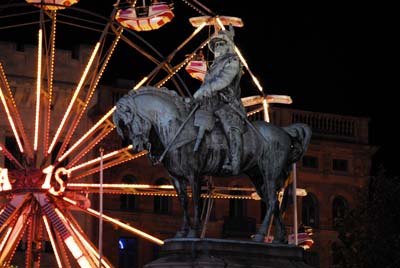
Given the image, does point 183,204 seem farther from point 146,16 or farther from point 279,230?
point 146,16

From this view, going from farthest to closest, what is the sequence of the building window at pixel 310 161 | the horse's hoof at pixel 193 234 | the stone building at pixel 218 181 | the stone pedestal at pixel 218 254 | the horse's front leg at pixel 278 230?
the building window at pixel 310 161, the stone building at pixel 218 181, the horse's front leg at pixel 278 230, the horse's hoof at pixel 193 234, the stone pedestal at pixel 218 254

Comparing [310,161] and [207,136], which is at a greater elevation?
[310,161]

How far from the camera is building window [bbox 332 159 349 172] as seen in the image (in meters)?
59.6

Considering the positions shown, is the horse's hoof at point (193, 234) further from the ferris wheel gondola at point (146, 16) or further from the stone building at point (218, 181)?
the stone building at point (218, 181)

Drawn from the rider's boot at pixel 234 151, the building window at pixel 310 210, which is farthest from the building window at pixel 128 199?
the rider's boot at pixel 234 151

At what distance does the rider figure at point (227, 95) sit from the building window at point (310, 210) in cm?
3798

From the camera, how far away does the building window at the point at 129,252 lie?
54031mm

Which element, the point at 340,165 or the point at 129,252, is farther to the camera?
the point at 340,165

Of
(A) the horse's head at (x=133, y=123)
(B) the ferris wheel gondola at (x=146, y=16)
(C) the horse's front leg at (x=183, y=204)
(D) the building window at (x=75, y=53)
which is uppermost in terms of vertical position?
(D) the building window at (x=75, y=53)

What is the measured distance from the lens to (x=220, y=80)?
67.3 ft

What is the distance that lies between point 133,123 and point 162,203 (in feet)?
117

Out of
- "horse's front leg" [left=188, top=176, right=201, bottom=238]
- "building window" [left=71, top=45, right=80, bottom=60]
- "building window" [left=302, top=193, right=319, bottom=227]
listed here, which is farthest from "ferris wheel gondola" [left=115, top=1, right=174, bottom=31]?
"building window" [left=302, top=193, right=319, bottom=227]

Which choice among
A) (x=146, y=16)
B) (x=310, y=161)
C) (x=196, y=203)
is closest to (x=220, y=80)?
(x=196, y=203)

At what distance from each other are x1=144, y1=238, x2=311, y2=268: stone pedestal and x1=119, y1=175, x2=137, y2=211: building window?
34537mm
